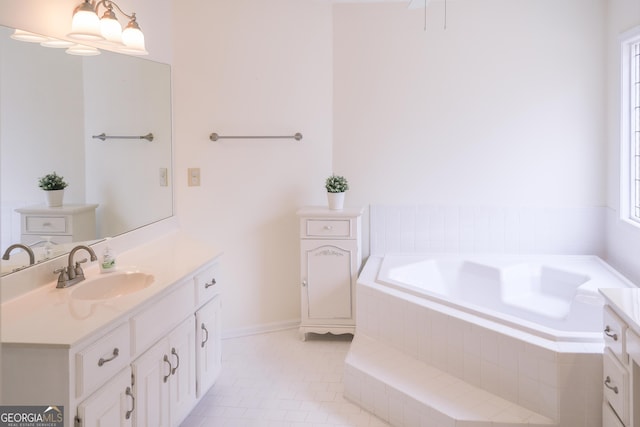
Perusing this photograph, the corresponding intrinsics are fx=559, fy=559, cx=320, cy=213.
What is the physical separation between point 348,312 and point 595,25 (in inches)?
104

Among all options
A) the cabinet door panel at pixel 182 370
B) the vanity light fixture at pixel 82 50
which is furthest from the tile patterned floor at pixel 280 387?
the vanity light fixture at pixel 82 50

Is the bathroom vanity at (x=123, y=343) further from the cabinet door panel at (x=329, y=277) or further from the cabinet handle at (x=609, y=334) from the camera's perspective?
the cabinet handle at (x=609, y=334)

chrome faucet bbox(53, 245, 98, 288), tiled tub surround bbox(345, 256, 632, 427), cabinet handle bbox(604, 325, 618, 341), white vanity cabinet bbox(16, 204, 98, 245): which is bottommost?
tiled tub surround bbox(345, 256, 632, 427)

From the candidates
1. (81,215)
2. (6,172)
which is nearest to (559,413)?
(81,215)

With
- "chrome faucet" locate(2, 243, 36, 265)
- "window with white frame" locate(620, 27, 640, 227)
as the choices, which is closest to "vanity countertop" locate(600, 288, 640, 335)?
"window with white frame" locate(620, 27, 640, 227)

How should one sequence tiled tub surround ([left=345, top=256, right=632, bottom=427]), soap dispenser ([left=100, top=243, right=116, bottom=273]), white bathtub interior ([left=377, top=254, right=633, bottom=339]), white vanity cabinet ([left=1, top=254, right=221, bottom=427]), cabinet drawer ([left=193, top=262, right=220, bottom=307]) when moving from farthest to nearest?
white bathtub interior ([left=377, top=254, right=633, bottom=339])
cabinet drawer ([left=193, top=262, right=220, bottom=307])
soap dispenser ([left=100, top=243, right=116, bottom=273])
tiled tub surround ([left=345, top=256, right=632, bottom=427])
white vanity cabinet ([left=1, top=254, right=221, bottom=427])

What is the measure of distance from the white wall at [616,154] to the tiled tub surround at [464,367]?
0.98 ft

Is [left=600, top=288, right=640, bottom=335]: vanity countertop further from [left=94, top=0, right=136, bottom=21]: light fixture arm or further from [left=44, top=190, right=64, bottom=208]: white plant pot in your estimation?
[left=94, top=0, right=136, bottom=21]: light fixture arm

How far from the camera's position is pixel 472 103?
4.06 metres

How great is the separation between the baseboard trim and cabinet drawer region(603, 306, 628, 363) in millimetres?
2415

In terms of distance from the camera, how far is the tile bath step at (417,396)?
2.42m

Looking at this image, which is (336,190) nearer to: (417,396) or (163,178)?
(163,178)

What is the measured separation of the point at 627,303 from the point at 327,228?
2.12 metres

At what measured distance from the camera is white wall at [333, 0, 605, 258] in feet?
13.0
